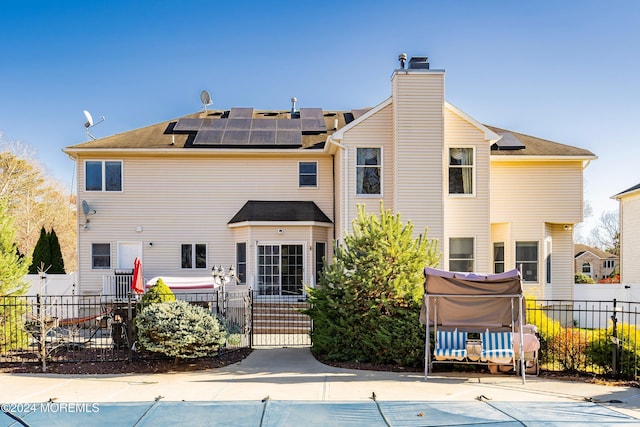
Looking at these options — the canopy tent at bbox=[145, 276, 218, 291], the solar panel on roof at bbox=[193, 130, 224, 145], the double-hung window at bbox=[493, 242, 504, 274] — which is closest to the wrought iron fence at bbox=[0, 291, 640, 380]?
the canopy tent at bbox=[145, 276, 218, 291]

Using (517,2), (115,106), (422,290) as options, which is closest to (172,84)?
(115,106)

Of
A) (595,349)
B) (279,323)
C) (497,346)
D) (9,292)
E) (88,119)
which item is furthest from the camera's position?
(88,119)

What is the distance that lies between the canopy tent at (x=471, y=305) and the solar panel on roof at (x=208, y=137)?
1196 cm

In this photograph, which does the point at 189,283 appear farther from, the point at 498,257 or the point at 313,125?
the point at 498,257

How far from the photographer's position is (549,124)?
24.2 metres

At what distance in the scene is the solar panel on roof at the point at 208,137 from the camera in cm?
1956

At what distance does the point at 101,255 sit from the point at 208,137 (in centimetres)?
608

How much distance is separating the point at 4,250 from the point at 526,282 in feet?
54.0

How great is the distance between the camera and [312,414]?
738 centimetres

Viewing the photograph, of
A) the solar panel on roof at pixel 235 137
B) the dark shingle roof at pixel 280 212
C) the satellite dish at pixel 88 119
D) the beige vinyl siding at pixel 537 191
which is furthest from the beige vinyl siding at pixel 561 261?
the satellite dish at pixel 88 119

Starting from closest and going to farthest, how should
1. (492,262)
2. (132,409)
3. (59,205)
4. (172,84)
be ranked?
(132,409) < (492,262) < (172,84) < (59,205)

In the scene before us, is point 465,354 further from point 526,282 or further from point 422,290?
point 526,282

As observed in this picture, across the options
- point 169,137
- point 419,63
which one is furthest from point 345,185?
point 169,137

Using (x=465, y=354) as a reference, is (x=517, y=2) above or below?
above
